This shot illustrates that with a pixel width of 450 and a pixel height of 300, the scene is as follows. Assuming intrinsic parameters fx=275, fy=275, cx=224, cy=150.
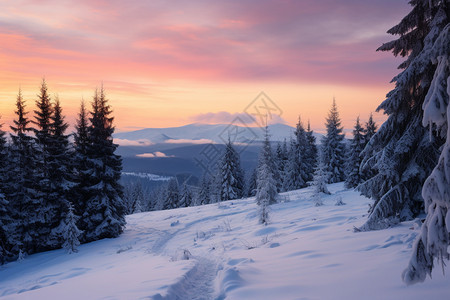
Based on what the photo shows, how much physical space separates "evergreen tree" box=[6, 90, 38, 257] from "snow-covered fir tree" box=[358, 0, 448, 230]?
23.8 meters

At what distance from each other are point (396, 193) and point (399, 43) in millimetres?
5143

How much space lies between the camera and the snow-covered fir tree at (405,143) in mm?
8797

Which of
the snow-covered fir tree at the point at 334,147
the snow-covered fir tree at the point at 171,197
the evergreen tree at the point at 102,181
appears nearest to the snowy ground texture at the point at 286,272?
the evergreen tree at the point at 102,181

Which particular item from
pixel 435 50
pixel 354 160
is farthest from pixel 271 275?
pixel 354 160

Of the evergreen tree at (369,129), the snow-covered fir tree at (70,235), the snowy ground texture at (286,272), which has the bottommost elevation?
the snow-covered fir tree at (70,235)

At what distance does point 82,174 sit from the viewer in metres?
24.0

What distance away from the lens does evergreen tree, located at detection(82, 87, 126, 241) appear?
23.0 meters

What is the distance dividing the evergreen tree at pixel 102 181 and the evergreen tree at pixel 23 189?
3.79 m

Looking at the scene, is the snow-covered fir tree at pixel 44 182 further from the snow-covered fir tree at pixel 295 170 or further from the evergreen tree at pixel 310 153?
the evergreen tree at pixel 310 153

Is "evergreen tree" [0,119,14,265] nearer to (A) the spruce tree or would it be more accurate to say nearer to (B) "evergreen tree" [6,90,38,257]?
(B) "evergreen tree" [6,90,38,257]

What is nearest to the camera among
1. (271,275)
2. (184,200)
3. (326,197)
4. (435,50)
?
(435,50)

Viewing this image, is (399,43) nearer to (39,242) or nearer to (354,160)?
(39,242)

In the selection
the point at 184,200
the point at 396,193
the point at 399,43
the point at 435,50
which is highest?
the point at 399,43

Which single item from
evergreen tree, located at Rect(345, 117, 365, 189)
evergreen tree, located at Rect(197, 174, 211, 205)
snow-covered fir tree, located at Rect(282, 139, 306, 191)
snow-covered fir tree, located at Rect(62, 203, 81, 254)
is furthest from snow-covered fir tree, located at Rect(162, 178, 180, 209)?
snow-covered fir tree, located at Rect(62, 203, 81, 254)
